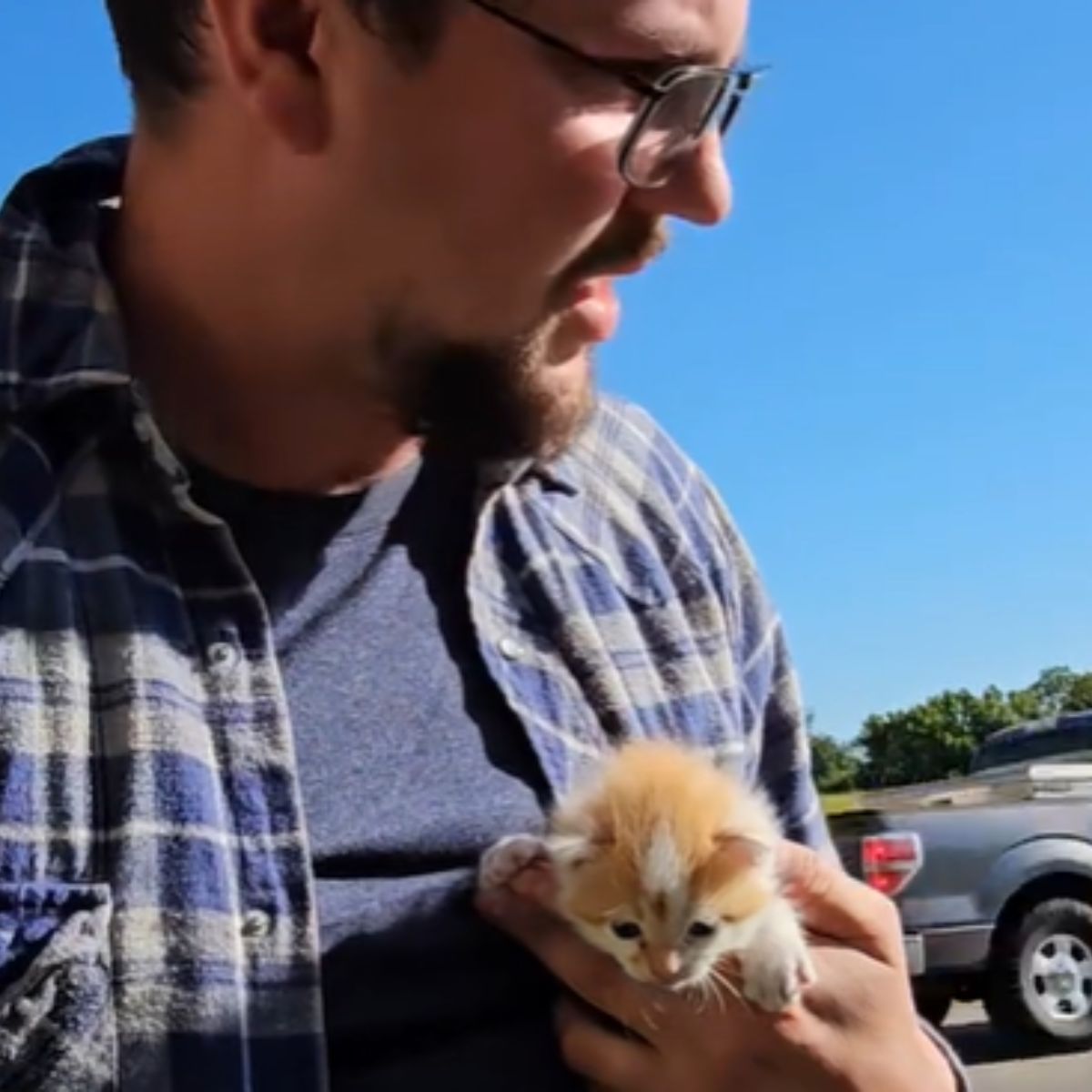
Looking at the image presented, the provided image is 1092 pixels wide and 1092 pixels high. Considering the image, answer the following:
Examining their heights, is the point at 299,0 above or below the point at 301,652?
above

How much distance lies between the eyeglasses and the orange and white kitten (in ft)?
1.77

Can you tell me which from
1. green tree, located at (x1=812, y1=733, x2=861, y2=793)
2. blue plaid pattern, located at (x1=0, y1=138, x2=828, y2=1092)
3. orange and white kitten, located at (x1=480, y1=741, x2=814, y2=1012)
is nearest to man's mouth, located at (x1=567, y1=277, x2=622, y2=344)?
blue plaid pattern, located at (x1=0, y1=138, x2=828, y2=1092)

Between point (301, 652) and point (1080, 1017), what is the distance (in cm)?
955

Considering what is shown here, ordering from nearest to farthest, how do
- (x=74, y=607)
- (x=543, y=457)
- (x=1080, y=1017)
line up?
(x=74, y=607) < (x=543, y=457) < (x=1080, y=1017)

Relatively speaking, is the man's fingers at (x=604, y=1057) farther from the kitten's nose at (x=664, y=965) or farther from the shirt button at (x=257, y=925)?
the shirt button at (x=257, y=925)

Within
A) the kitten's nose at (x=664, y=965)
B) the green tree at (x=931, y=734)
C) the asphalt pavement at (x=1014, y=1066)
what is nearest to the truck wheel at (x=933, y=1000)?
the asphalt pavement at (x=1014, y=1066)

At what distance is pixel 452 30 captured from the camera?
1821 millimetres

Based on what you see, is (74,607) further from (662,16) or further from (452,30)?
(662,16)

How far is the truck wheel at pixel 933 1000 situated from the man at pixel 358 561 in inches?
335

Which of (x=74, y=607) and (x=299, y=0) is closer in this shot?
(x=74, y=607)

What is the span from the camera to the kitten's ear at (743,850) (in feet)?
6.72

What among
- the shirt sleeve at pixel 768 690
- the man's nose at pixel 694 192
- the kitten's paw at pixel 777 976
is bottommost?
the kitten's paw at pixel 777 976

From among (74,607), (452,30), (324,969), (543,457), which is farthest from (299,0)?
(324,969)

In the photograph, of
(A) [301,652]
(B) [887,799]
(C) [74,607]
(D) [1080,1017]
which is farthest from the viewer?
(B) [887,799]
